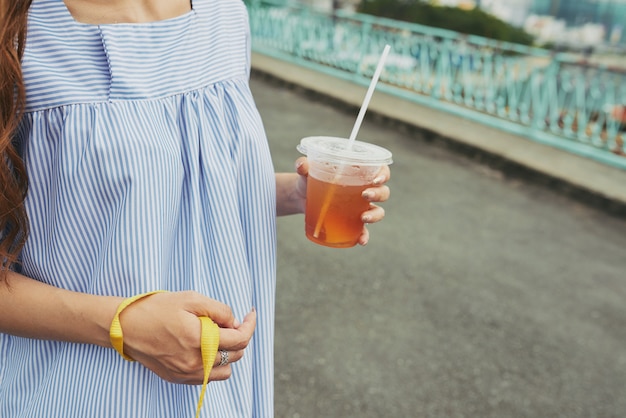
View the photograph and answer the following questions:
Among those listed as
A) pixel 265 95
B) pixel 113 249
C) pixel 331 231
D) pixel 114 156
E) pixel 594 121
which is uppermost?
pixel 114 156

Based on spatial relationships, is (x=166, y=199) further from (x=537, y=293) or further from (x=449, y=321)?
(x=537, y=293)

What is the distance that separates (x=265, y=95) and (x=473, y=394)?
6.59 metres

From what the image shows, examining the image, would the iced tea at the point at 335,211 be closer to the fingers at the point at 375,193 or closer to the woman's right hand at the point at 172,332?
the fingers at the point at 375,193

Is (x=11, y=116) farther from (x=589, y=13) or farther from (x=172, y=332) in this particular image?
(x=589, y=13)

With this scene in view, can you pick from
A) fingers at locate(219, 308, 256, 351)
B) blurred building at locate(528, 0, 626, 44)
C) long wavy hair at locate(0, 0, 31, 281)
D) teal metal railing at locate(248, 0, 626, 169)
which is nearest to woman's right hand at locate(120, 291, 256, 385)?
fingers at locate(219, 308, 256, 351)

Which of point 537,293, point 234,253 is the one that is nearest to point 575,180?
point 537,293

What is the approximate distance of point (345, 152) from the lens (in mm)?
1283

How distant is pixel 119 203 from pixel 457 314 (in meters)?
2.76

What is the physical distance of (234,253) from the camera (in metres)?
1.10

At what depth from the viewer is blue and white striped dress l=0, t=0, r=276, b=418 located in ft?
3.07

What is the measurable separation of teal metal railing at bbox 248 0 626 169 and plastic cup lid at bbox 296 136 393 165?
545 centimetres

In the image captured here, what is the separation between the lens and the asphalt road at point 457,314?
280 cm

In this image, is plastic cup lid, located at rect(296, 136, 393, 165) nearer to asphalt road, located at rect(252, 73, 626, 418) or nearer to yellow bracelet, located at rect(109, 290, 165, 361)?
yellow bracelet, located at rect(109, 290, 165, 361)

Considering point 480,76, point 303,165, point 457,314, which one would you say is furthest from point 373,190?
point 480,76
